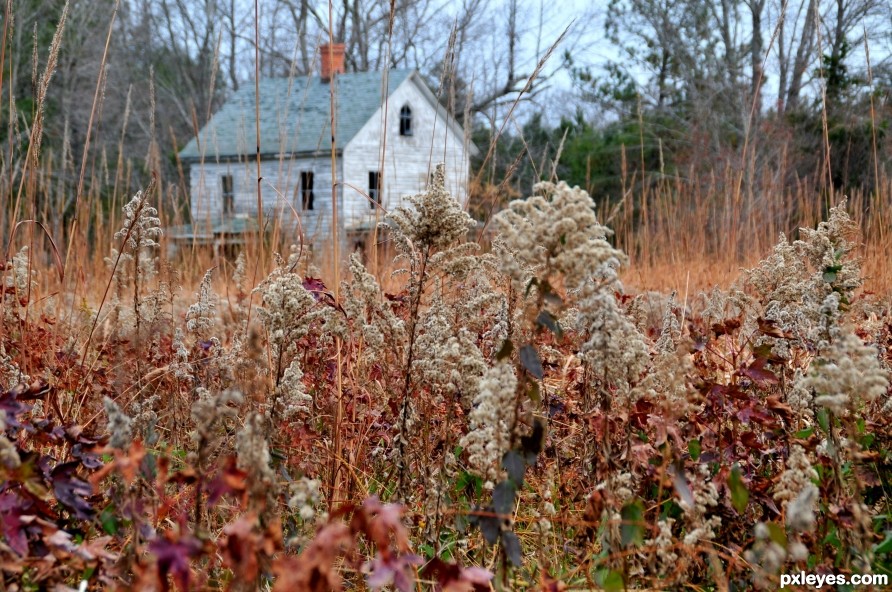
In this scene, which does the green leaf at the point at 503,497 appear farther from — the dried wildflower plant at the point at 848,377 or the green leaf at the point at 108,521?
the green leaf at the point at 108,521

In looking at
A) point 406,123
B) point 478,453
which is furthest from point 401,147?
point 478,453

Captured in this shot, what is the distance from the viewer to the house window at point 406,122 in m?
27.5

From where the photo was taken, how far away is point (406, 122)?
2802 cm

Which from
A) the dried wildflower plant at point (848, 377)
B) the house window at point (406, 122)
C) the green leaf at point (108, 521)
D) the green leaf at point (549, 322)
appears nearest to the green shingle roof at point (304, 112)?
the house window at point (406, 122)

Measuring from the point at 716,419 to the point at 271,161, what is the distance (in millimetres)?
25491

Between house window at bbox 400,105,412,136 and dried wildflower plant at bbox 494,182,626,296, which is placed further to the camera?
house window at bbox 400,105,412,136

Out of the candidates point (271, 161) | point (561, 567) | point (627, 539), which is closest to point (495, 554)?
point (561, 567)

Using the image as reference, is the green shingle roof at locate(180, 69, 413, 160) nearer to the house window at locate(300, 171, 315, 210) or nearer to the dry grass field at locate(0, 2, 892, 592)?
the house window at locate(300, 171, 315, 210)

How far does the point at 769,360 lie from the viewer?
2.11 metres

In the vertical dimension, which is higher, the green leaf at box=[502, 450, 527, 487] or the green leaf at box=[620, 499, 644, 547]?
the green leaf at box=[502, 450, 527, 487]

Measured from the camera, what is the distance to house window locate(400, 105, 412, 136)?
27531mm

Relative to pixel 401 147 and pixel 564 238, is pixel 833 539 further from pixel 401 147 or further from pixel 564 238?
pixel 401 147

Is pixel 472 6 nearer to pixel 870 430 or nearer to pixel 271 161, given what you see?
pixel 271 161

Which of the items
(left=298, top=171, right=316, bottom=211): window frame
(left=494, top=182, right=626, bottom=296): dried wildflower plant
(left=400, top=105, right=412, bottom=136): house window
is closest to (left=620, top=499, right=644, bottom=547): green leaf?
(left=494, top=182, right=626, bottom=296): dried wildflower plant
